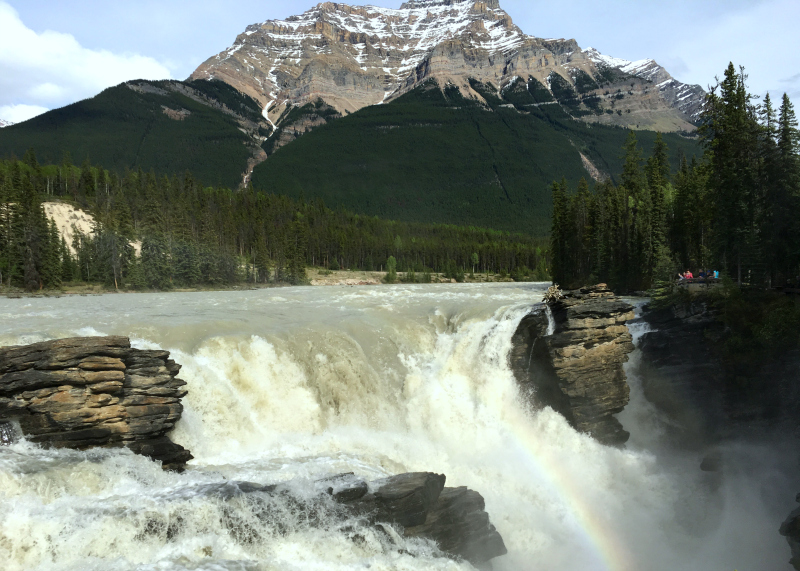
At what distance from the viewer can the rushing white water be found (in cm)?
1285

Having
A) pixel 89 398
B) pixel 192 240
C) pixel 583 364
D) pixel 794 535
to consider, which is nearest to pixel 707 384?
pixel 583 364

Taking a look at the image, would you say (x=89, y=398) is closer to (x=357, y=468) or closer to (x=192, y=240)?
(x=357, y=468)

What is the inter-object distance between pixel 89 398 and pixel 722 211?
3812 cm

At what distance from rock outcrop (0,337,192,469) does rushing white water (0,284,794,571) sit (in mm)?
774

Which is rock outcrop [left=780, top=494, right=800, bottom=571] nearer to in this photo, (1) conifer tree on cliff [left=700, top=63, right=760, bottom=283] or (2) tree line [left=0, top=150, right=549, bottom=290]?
(1) conifer tree on cliff [left=700, top=63, right=760, bottom=283]

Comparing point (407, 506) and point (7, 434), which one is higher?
point (7, 434)

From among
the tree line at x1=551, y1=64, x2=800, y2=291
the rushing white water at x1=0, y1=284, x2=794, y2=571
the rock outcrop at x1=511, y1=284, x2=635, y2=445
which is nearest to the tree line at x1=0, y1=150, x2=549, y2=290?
the rushing white water at x1=0, y1=284, x2=794, y2=571

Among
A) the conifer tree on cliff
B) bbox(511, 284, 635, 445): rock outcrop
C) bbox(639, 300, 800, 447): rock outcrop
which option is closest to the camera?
bbox(639, 300, 800, 447): rock outcrop

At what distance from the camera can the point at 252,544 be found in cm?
1320

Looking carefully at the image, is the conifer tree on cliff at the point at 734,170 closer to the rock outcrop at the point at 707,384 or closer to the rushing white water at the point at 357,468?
the rock outcrop at the point at 707,384

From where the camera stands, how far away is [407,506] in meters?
15.3

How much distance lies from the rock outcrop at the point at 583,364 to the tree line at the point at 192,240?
6759cm

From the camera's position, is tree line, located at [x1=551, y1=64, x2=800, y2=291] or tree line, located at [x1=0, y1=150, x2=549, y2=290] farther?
tree line, located at [x1=0, y1=150, x2=549, y2=290]


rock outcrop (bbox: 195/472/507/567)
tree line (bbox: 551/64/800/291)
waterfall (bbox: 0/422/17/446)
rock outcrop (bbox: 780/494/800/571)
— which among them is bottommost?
rock outcrop (bbox: 780/494/800/571)
